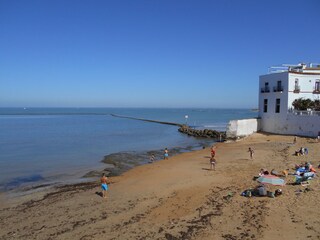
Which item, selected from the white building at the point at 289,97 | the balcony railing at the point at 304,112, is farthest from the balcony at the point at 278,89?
the balcony railing at the point at 304,112

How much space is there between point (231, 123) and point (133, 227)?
86.3 feet

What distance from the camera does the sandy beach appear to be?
33.1 ft

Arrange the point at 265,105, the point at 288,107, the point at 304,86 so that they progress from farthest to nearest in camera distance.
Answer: the point at 265,105, the point at 304,86, the point at 288,107

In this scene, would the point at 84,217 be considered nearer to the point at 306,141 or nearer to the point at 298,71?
the point at 306,141

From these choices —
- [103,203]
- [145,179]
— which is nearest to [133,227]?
[103,203]

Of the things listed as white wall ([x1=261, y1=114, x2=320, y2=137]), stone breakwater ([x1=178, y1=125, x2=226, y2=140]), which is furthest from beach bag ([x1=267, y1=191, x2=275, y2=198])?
stone breakwater ([x1=178, y1=125, x2=226, y2=140])

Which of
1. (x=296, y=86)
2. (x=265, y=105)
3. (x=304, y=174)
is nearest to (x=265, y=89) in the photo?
(x=265, y=105)

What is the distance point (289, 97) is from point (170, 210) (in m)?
24.7

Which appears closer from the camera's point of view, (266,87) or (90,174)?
(90,174)

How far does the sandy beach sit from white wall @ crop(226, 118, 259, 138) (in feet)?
53.0

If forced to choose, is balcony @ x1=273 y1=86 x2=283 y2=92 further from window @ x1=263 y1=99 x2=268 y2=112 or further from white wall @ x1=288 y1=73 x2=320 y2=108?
window @ x1=263 y1=99 x2=268 y2=112

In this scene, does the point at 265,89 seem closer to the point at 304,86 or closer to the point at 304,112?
the point at 304,86

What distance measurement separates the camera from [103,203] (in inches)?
535

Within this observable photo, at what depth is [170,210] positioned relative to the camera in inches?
480
